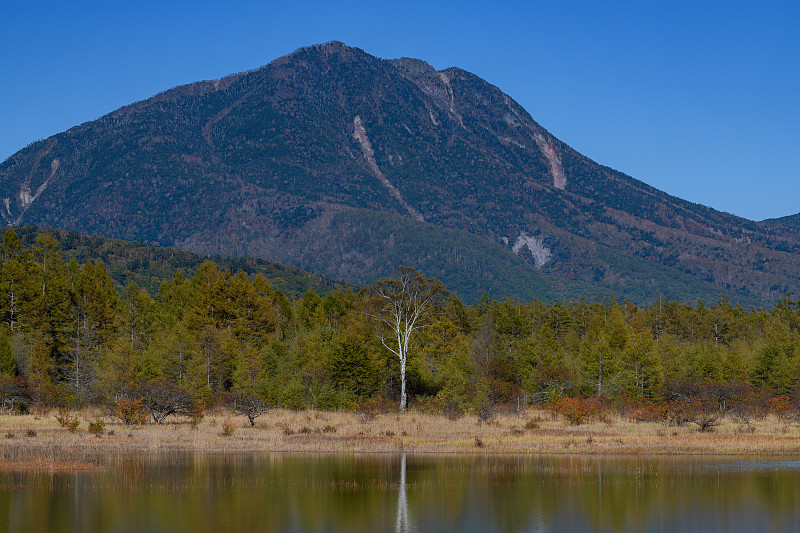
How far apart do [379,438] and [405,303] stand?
31.3 metres

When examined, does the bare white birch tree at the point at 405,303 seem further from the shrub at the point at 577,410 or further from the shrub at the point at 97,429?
the shrub at the point at 97,429

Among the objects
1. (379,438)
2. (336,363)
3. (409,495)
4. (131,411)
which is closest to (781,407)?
(379,438)

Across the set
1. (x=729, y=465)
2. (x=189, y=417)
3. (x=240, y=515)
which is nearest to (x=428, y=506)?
(x=240, y=515)

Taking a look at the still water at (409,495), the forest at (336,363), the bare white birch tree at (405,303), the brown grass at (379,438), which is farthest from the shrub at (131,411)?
the bare white birch tree at (405,303)

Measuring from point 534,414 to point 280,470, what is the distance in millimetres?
32490

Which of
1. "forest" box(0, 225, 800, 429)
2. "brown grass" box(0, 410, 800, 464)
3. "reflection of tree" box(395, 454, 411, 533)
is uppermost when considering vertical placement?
"forest" box(0, 225, 800, 429)

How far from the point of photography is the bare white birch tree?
79438 millimetres

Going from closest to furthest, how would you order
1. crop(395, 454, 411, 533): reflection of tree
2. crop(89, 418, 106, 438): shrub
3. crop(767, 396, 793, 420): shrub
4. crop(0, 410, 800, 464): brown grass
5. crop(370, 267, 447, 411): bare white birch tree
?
crop(395, 454, 411, 533): reflection of tree, crop(0, 410, 800, 464): brown grass, crop(89, 418, 106, 438): shrub, crop(767, 396, 793, 420): shrub, crop(370, 267, 447, 411): bare white birch tree

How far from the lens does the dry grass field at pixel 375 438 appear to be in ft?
153

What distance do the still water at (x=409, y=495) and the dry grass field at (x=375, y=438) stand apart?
3372 mm

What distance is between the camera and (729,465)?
41625 millimetres

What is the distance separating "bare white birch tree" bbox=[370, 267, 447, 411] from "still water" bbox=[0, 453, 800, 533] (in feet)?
116

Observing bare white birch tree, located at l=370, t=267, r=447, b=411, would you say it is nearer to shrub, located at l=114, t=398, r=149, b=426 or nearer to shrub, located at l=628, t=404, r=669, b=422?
shrub, located at l=628, t=404, r=669, b=422

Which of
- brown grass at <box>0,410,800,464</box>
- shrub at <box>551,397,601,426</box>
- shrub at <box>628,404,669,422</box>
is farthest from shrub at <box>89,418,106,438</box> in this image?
shrub at <box>628,404,669,422</box>
